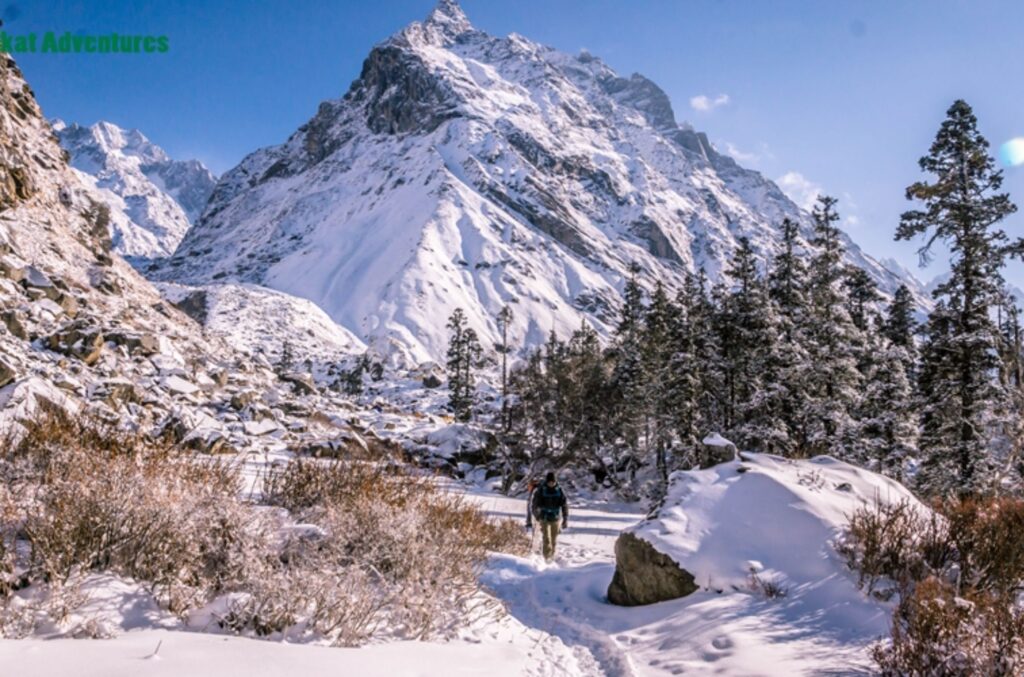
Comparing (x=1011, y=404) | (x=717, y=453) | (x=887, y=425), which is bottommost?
(x=717, y=453)

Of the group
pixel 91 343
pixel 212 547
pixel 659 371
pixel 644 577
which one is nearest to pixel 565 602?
pixel 644 577

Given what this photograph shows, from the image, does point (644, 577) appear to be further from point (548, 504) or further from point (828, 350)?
point (828, 350)

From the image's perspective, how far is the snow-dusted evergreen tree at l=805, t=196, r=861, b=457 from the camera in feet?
71.9

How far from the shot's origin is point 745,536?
26.5 ft

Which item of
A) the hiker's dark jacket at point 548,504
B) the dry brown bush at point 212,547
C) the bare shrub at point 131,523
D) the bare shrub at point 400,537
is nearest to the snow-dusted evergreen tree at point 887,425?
the hiker's dark jacket at point 548,504

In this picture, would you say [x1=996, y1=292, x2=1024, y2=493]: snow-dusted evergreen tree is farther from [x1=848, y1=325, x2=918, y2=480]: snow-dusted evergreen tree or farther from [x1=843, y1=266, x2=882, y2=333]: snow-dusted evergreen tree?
[x1=843, y1=266, x2=882, y2=333]: snow-dusted evergreen tree

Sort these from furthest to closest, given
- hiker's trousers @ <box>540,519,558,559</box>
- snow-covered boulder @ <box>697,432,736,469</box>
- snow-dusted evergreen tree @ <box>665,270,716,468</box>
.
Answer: snow-dusted evergreen tree @ <box>665,270,716,468</box>
snow-covered boulder @ <box>697,432,736,469</box>
hiker's trousers @ <box>540,519,558,559</box>

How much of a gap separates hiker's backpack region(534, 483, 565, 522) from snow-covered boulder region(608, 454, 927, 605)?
282 cm

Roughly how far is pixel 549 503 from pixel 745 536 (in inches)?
175

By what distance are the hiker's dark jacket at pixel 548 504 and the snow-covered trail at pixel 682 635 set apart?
2.41 meters

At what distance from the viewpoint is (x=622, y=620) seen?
295 inches

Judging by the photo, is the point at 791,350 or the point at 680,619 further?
the point at 791,350

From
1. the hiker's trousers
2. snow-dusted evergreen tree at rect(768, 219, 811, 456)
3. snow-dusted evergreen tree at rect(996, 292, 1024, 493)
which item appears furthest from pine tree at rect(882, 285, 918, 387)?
the hiker's trousers

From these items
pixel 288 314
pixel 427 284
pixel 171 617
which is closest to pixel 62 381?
pixel 171 617
